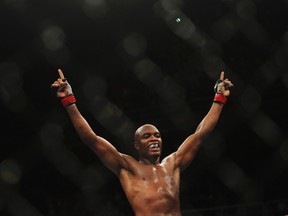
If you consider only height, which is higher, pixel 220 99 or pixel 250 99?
pixel 220 99

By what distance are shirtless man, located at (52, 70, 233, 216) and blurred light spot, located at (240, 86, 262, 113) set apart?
3.86 metres

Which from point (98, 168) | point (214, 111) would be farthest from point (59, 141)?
point (214, 111)

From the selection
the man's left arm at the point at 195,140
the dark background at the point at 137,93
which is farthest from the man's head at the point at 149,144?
the dark background at the point at 137,93

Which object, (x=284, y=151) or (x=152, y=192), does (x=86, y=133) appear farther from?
(x=284, y=151)

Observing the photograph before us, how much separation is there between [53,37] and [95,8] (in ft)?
2.95

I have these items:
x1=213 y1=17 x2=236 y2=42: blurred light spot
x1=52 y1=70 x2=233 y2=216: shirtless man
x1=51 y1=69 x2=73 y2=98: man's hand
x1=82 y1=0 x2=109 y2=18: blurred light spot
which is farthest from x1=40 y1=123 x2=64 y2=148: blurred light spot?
x1=51 y1=69 x2=73 y2=98: man's hand

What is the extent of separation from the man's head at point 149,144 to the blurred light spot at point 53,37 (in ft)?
14.4

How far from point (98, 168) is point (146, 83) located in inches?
66.2

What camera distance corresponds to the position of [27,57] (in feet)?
27.9

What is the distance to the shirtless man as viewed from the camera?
11.6ft

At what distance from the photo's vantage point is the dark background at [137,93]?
7.75m

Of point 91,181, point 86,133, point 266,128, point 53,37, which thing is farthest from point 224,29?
point 86,133

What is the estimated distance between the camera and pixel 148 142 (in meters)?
3.77

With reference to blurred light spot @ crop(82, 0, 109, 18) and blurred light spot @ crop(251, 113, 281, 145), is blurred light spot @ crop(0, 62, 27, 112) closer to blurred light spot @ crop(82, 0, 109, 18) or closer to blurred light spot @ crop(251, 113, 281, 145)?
blurred light spot @ crop(82, 0, 109, 18)
